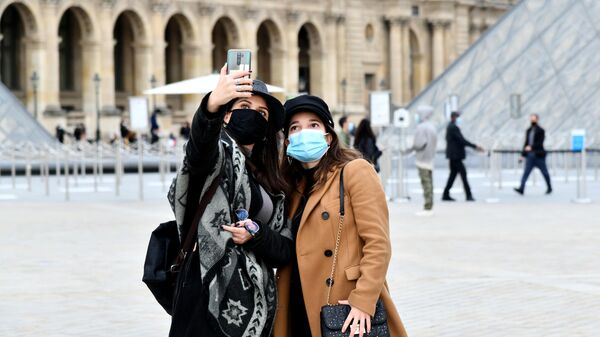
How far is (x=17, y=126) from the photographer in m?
40.0

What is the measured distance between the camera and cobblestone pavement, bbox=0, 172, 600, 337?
9219 mm

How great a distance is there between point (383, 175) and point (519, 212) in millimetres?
4373

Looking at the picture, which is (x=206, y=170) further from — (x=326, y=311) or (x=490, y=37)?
(x=490, y=37)

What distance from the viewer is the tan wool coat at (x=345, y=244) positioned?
5191 millimetres

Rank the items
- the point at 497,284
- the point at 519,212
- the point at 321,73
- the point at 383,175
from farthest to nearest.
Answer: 1. the point at 321,73
2. the point at 383,175
3. the point at 519,212
4. the point at 497,284

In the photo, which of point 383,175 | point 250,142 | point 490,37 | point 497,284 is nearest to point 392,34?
point 490,37

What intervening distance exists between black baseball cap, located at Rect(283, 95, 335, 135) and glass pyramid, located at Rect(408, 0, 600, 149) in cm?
2983

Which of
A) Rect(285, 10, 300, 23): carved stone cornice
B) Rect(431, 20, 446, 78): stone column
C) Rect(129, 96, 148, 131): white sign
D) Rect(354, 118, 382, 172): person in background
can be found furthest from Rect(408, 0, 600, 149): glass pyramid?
Rect(431, 20, 446, 78): stone column

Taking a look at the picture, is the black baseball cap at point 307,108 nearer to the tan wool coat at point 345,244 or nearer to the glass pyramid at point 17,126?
the tan wool coat at point 345,244

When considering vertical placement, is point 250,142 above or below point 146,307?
above

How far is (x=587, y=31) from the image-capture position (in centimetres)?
3694

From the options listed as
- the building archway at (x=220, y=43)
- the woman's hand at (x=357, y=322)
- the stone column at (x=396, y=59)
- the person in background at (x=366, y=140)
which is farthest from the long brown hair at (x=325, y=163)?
the stone column at (x=396, y=59)

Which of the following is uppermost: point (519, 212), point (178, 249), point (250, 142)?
point (250, 142)

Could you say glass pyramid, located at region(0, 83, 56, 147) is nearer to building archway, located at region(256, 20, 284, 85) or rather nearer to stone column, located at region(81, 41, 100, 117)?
stone column, located at region(81, 41, 100, 117)
